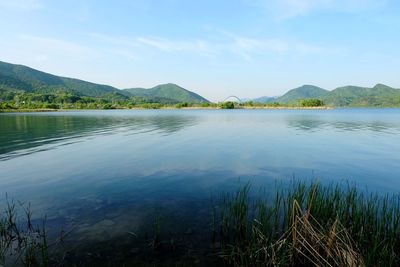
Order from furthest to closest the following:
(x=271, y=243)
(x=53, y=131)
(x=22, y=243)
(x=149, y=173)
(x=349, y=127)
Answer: (x=349, y=127), (x=53, y=131), (x=149, y=173), (x=22, y=243), (x=271, y=243)

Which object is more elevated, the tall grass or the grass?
the tall grass

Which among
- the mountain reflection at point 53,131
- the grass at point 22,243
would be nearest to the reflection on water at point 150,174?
the mountain reflection at point 53,131

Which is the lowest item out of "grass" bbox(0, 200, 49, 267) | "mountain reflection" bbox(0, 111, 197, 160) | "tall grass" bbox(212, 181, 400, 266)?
"mountain reflection" bbox(0, 111, 197, 160)

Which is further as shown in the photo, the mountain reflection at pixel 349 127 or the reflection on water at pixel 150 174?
the mountain reflection at pixel 349 127

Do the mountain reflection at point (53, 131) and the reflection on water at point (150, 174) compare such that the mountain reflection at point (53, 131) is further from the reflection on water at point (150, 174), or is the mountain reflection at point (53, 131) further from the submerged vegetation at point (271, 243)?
the submerged vegetation at point (271, 243)

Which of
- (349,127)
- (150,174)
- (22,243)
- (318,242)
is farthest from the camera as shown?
(349,127)

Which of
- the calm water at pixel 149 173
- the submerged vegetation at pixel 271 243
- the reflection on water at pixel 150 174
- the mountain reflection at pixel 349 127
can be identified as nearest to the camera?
the submerged vegetation at pixel 271 243

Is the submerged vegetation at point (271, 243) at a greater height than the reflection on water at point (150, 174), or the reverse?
the submerged vegetation at point (271, 243)

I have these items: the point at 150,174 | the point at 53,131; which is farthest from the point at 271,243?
the point at 53,131

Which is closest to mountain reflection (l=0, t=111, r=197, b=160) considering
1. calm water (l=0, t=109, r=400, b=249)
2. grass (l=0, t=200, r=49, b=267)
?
calm water (l=0, t=109, r=400, b=249)

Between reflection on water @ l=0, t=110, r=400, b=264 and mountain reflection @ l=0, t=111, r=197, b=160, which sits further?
mountain reflection @ l=0, t=111, r=197, b=160

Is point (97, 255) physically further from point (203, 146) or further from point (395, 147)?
point (395, 147)

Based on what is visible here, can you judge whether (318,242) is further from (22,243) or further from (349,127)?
(349,127)

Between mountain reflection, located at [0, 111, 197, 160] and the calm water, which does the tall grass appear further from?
mountain reflection, located at [0, 111, 197, 160]
